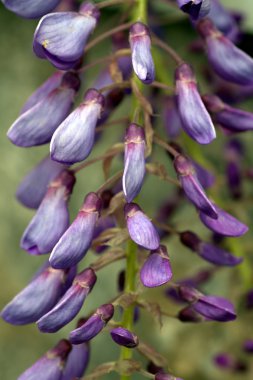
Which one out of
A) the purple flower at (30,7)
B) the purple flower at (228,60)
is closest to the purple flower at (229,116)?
the purple flower at (228,60)

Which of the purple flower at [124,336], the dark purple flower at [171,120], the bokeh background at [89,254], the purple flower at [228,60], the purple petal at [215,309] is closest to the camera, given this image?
the purple flower at [124,336]

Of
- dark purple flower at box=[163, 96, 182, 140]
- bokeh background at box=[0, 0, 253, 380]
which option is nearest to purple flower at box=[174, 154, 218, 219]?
dark purple flower at box=[163, 96, 182, 140]

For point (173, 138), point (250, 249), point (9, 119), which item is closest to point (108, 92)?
point (173, 138)

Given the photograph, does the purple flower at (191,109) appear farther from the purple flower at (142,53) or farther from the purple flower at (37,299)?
the purple flower at (37,299)

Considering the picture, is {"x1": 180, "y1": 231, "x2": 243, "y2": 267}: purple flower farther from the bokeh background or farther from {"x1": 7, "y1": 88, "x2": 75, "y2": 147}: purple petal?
the bokeh background

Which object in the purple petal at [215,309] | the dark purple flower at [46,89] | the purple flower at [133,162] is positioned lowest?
the purple petal at [215,309]

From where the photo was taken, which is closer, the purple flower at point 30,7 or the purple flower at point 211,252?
the purple flower at point 30,7

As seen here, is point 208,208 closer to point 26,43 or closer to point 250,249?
point 250,249
